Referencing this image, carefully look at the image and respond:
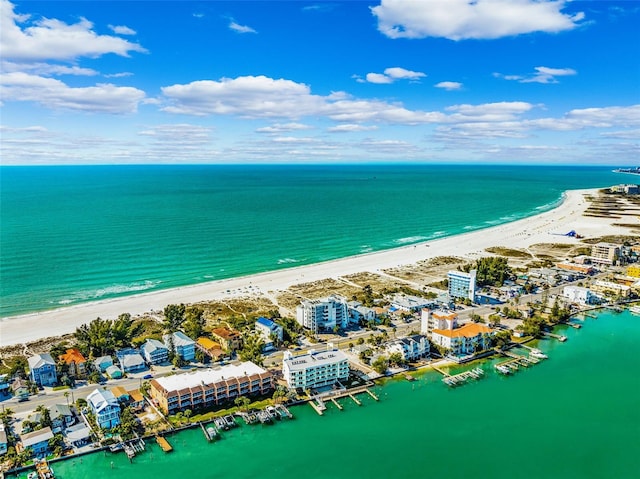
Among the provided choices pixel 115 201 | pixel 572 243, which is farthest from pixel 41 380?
pixel 115 201

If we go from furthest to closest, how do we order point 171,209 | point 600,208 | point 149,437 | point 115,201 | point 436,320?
point 115,201 < point 600,208 < point 171,209 < point 436,320 < point 149,437

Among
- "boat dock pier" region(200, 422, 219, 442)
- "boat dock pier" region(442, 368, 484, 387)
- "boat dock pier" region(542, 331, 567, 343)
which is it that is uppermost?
"boat dock pier" region(542, 331, 567, 343)

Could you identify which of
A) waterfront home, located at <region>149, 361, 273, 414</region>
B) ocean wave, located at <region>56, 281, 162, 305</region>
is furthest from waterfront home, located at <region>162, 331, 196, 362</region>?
ocean wave, located at <region>56, 281, 162, 305</region>

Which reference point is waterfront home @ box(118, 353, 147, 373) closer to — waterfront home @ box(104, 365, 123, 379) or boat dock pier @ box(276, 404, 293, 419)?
waterfront home @ box(104, 365, 123, 379)

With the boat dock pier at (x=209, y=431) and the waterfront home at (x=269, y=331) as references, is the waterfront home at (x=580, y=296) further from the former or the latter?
the boat dock pier at (x=209, y=431)

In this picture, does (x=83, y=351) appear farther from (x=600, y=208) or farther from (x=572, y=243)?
(x=600, y=208)

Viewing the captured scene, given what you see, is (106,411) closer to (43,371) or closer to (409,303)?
(43,371)
